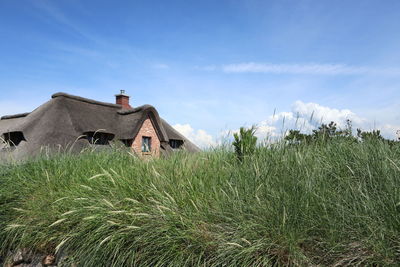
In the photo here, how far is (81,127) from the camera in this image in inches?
819

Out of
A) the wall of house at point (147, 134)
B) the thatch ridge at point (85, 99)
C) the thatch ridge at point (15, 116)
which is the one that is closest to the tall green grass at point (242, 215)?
the wall of house at point (147, 134)

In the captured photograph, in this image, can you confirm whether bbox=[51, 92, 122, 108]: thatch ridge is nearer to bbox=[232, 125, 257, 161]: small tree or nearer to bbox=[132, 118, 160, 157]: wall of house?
bbox=[132, 118, 160, 157]: wall of house

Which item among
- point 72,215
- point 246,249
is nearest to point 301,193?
point 246,249

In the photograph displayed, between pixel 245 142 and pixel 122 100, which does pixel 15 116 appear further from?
pixel 245 142

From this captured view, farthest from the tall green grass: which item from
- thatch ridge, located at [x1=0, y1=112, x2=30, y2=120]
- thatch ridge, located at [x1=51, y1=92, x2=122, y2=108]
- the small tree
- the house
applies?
thatch ridge, located at [x1=0, y1=112, x2=30, y2=120]

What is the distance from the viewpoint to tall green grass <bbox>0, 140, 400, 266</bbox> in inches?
102

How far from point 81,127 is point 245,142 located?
17892mm

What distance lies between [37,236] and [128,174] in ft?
4.16

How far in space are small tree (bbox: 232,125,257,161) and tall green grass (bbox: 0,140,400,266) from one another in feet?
1.94

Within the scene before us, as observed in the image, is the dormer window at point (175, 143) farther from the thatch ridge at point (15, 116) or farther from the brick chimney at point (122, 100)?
the thatch ridge at point (15, 116)

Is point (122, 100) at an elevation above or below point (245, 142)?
above

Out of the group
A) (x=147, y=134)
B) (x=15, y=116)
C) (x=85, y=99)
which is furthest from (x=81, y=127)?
(x=15, y=116)

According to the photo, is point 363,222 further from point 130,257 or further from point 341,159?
point 130,257

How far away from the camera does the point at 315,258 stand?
104 inches
